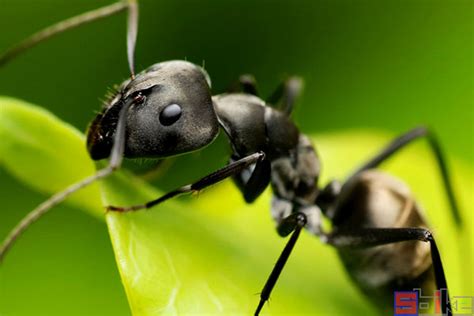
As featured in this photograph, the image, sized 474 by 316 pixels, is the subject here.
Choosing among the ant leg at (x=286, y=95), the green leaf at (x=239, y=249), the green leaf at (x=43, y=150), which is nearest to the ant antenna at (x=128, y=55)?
the green leaf at (x=43, y=150)

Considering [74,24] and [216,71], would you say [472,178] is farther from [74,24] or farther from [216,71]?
[74,24]

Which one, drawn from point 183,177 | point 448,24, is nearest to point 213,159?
point 183,177

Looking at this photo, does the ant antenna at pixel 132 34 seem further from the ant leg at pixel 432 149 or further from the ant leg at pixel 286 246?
the ant leg at pixel 432 149

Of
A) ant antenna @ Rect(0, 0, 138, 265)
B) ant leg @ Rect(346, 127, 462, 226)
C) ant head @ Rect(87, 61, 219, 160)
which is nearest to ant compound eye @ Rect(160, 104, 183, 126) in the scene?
ant head @ Rect(87, 61, 219, 160)

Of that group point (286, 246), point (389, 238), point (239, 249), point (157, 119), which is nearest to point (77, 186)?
point (157, 119)

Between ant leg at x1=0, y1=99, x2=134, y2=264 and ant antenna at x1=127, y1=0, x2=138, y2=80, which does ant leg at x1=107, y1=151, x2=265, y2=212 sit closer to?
ant leg at x1=0, y1=99, x2=134, y2=264

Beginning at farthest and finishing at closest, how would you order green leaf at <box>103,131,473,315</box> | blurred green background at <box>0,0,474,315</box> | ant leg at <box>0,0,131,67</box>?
blurred green background at <box>0,0,474,315</box> < ant leg at <box>0,0,131,67</box> < green leaf at <box>103,131,473,315</box>

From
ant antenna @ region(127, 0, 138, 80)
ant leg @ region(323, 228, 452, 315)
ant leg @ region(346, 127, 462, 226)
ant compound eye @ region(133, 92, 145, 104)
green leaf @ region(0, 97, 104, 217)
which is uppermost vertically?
ant antenna @ region(127, 0, 138, 80)
